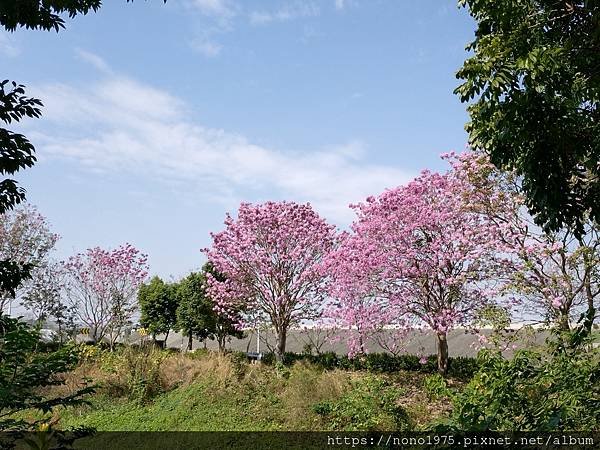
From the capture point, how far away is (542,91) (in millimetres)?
5832

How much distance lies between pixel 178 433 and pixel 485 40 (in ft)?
28.8

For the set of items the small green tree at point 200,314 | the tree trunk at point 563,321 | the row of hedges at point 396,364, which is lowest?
the row of hedges at point 396,364

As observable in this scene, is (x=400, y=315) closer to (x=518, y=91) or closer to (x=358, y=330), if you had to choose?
(x=358, y=330)

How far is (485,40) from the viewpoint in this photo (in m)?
6.32

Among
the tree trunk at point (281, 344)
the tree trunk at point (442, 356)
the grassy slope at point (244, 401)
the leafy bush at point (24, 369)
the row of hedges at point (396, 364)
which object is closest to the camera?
the leafy bush at point (24, 369)

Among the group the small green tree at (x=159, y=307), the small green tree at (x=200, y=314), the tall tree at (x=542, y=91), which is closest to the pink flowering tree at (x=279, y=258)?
the small green tree at (x=200, y=314)

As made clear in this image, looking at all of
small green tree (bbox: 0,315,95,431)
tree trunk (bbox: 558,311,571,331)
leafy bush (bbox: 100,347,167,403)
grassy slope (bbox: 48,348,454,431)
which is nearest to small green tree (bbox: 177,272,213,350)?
leafy bush (bbox: 100,347,167,403)

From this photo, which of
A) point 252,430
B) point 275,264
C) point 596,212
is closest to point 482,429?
point 596,212

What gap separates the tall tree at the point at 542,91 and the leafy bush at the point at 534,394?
295 cm

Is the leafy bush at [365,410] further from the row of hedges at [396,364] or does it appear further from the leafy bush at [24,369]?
the leafy bush at [24,369]

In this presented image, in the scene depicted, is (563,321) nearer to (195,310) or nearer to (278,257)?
(278,257)

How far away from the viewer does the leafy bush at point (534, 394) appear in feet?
10.4

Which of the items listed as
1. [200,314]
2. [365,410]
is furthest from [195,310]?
[365,410]

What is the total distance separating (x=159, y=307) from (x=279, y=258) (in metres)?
15.2
